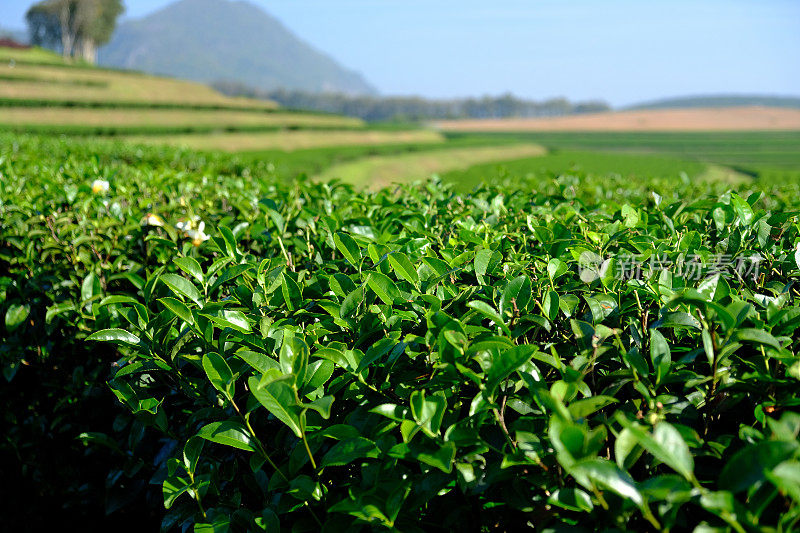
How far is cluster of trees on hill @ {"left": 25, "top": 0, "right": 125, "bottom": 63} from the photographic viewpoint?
64.9 metres

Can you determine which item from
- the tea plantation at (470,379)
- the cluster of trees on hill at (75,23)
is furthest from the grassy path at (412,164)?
the cluster of trees on hill at (75,23)

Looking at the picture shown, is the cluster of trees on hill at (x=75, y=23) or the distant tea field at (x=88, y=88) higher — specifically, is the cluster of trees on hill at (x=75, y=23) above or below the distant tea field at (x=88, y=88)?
above

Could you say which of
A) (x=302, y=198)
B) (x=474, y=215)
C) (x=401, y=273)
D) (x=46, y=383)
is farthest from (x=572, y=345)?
(x=46, y=383)

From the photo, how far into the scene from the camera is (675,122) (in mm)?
84938

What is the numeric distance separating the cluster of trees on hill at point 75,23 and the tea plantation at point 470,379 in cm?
7974

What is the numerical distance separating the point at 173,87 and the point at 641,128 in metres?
67.5

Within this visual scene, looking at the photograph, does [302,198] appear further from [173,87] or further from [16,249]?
[173,87]

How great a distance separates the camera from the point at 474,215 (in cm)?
228

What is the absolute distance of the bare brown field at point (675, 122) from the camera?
81188 millimetres

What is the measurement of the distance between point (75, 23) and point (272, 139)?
49078 mm

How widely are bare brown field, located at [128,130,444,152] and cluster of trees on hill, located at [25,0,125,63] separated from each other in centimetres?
4559

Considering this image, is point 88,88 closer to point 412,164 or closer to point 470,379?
point 412,164

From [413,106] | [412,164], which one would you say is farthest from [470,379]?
[413,106]
